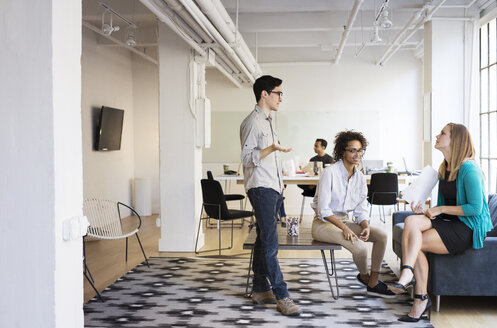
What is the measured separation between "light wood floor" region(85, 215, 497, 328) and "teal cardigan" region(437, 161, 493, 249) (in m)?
0.55

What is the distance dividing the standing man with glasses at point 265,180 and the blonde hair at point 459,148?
1.33 metres

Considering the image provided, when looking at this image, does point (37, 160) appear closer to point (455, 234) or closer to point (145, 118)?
point (455, 234)

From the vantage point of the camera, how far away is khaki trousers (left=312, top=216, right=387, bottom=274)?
4320 mm

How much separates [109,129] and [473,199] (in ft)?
22.6

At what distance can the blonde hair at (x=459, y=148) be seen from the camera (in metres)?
4.05

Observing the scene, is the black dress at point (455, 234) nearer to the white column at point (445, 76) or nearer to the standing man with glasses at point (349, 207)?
the standing man with glasses at point (349, 207)

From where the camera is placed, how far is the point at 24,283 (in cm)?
261

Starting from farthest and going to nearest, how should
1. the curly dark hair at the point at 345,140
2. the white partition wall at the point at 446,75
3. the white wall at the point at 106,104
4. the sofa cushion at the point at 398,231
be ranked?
1. the white wall at the point at 106,104
2. the white partition wall at the point at 446,75
3. the sofa cushion at the point at 398,231
4. the curly dark hair at the point at 345,140

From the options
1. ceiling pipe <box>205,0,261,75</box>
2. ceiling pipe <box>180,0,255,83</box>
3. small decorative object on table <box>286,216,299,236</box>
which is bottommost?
small decorative object on table <box>286,216,299,236</box>

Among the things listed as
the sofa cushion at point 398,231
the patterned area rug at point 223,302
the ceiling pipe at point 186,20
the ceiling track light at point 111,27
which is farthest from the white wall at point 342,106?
the sofa cushion at point 398,231

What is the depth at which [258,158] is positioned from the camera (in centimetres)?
398

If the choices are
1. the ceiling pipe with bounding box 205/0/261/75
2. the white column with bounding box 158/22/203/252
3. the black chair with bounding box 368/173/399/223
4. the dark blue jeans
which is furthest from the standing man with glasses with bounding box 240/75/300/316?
the black chair with bounding box 368/173/399/223

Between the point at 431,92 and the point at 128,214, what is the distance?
6279 millimetres

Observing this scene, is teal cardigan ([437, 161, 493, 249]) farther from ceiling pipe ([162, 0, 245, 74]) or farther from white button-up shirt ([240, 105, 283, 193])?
ceiling pipe ([162, 0, 245, 74])
